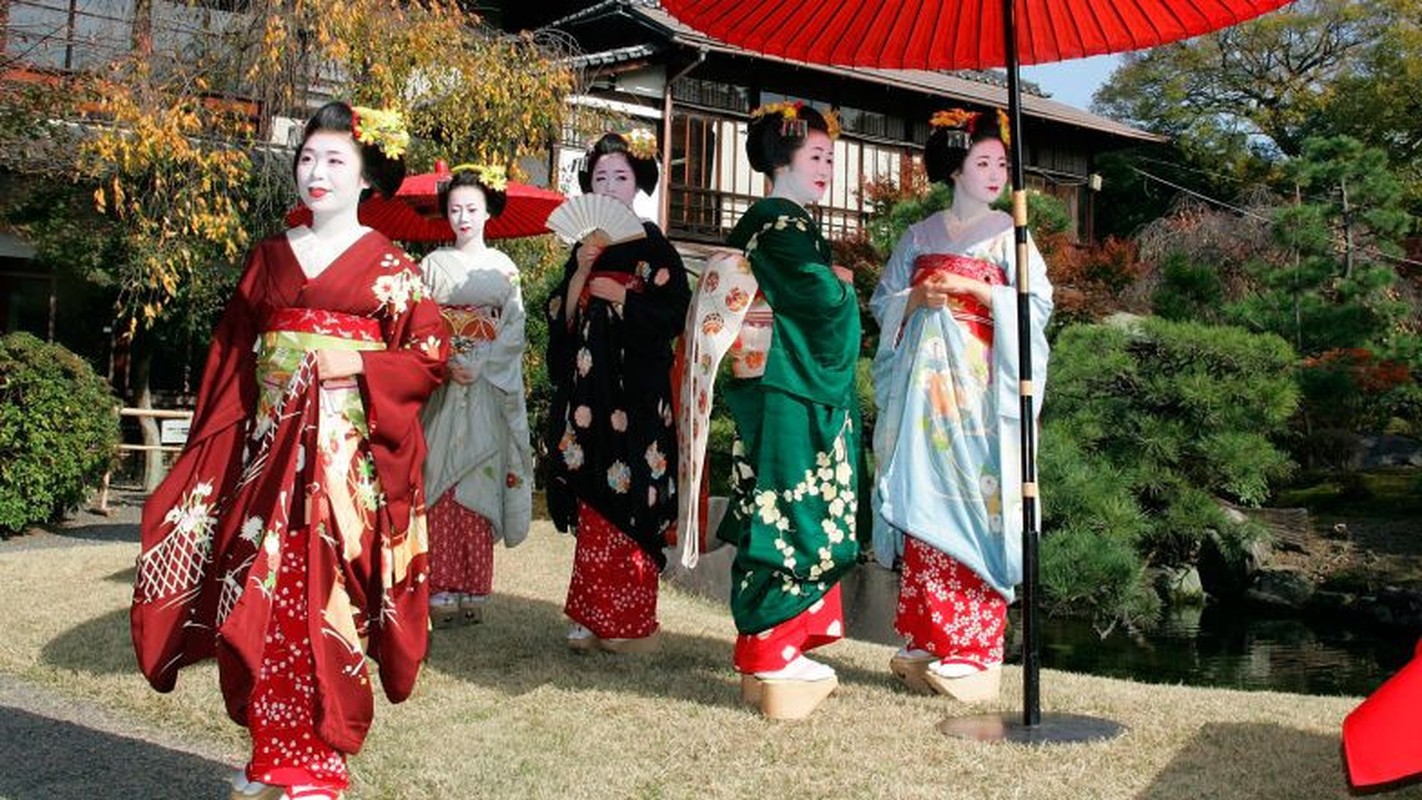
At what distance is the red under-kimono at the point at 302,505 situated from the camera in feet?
11.1

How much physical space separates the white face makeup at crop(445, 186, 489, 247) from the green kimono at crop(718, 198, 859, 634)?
71.1 inches

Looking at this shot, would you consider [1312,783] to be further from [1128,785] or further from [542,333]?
[542,333]

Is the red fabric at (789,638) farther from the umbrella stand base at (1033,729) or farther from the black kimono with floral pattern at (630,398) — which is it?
the black kimono with floral pattern at (630,398)

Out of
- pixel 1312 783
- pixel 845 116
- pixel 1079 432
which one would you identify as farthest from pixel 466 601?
pixel 845 116

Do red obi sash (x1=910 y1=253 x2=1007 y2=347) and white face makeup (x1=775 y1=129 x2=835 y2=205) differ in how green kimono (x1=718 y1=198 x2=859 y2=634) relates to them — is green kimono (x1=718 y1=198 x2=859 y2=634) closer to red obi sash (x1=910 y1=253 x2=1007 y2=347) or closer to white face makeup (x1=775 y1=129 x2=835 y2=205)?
white face makeup (x1=775 y1=129 x2=835 y2=205)

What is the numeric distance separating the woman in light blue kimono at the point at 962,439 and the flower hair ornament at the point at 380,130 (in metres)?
2.10

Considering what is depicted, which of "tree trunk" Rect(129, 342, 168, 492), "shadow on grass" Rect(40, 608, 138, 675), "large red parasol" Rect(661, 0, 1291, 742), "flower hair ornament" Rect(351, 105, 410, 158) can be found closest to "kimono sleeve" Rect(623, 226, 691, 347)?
"large red parasol" Rect(661, 0, 1291, 742)

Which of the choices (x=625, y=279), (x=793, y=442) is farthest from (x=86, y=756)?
(x=625, y=279)

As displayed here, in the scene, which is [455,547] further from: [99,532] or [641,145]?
[99,532]

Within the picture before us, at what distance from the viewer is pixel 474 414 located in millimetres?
6074

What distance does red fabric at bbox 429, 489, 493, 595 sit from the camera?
6.16 metres

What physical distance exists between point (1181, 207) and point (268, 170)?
2029cm

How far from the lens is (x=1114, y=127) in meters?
23.7

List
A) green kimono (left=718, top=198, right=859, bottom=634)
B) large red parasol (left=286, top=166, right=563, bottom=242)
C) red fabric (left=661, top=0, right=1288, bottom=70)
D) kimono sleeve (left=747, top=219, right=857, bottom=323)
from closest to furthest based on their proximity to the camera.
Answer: red fabric (left=661, top=0, right=1288, bottom=70)
green kimono (left=718, top=198, right=859, bottom=634)
kimono sleeve (left=747, top=219, right=857, bottom=323)
large red parasol (left=286, top=166, right=563, bottom=242)
